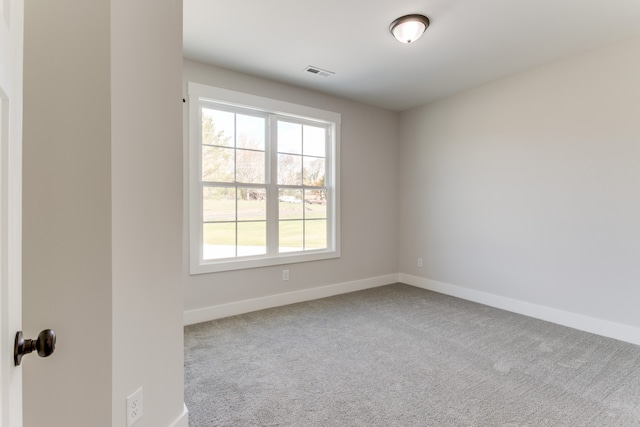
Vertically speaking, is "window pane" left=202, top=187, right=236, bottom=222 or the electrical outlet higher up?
"window pane" left=202, top=187, right=236, bottom=222

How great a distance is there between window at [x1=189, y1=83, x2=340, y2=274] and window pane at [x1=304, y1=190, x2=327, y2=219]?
0.01 m

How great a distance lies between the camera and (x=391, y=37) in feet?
8.84

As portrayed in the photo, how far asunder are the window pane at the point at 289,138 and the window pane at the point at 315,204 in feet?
1.87

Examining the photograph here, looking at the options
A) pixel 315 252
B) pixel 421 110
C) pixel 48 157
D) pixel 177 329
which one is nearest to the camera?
pixel 48 157

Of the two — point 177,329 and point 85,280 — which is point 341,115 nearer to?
point 177,329

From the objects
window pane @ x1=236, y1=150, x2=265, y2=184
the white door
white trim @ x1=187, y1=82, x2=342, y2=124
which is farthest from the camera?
window pane @ x1=236, y1=150, x2=265, y2=184

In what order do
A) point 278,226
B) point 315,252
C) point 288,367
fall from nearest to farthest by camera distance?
point 288,367 → point 278,226 → point 315,252

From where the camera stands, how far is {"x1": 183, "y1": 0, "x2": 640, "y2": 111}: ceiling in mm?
2297

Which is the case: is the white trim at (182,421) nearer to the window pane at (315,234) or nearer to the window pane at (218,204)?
the window pane at (218,204)

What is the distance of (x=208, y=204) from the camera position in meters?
3.29

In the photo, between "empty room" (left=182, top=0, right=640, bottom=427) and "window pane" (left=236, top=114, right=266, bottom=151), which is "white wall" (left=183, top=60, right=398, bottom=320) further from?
"window pane" (left=236, top=114, right=266, bottom=151)

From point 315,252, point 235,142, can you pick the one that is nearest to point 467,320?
point 315,252

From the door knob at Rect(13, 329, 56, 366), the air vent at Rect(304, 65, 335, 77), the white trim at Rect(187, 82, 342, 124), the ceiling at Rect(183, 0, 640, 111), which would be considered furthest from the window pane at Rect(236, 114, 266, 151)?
the door knob at Rect(13, 329, 56, 366)

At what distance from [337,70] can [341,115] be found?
2.85 feet
